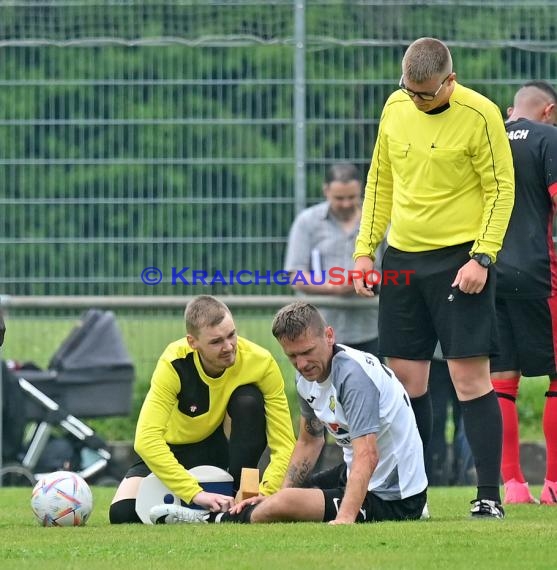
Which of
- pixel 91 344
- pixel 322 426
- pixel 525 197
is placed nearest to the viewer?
pixel 322 426

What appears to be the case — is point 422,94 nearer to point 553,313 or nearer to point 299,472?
point 553,313

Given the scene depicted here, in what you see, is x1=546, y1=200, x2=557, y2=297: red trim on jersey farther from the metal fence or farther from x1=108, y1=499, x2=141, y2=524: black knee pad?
the metal fence

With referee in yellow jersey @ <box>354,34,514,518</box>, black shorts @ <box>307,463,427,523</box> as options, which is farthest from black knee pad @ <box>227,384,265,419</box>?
referee in yellow jersey @ <box>354,34,514,518</box>

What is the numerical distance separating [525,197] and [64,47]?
4394mm

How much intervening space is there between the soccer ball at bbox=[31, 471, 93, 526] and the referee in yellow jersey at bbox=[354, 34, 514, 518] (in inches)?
62.6

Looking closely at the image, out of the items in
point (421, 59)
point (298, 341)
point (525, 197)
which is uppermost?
point (421, 59)

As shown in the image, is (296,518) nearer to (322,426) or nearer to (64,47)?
(322,426)

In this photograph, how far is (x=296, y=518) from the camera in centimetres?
688

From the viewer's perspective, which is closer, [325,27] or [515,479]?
[515,479]

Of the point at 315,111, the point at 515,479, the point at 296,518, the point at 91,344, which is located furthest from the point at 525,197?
the point at 91,344

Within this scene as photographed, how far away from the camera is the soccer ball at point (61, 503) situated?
711 centimetres

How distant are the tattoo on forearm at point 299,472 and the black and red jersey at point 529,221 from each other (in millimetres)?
1455

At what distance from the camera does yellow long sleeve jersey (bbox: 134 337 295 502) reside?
7.38 m

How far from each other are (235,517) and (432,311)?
1.33 m
